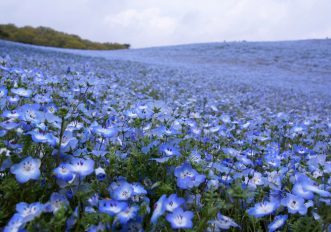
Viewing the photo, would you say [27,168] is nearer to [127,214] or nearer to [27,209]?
[27,209]

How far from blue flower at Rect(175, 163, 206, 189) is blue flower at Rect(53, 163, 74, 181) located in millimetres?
476

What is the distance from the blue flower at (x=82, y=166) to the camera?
5.39ft

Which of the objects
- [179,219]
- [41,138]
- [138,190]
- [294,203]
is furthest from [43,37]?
[179,219]

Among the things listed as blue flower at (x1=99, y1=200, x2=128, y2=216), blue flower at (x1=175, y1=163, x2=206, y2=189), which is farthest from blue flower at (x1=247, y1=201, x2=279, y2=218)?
blue flower at (x1=99, y1=200, x2=128, y2=216)

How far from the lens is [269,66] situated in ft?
86.9

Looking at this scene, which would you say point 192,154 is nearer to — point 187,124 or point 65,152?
point 65,152

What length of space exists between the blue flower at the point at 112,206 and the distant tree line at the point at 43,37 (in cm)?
3951

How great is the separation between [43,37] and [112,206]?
41.9 meters

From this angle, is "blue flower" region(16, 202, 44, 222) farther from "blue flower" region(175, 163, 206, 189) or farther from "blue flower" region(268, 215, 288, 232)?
"blue flower" region(268, 215, 288, 232)

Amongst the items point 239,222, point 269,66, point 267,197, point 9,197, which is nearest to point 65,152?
point 9,197

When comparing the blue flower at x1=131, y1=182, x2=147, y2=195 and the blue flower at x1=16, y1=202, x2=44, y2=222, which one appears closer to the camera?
the blue flower at x1=16, y1=202, x2=44, y2=222

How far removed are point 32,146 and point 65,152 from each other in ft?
0.69

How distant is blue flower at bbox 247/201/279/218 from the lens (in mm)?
1775

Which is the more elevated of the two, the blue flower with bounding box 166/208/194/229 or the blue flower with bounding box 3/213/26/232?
the blue flower with bounding box 3/213/26/232
